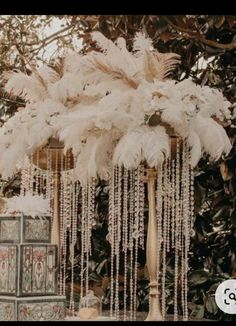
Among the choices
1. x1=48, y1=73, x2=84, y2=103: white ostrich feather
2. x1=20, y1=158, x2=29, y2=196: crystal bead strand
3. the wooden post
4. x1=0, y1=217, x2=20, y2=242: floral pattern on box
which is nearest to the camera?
x1=0, y1=217, x2=20, y2=242: floral pattern on box

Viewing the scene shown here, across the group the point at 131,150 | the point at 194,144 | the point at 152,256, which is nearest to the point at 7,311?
the point at 152,256

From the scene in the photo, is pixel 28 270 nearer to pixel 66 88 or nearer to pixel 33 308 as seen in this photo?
pixel 33 308

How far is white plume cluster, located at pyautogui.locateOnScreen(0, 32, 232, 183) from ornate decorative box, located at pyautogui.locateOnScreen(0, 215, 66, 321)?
374 mm

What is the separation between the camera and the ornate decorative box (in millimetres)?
3090

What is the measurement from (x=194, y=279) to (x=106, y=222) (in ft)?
2.16

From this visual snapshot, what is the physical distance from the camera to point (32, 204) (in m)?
3.23

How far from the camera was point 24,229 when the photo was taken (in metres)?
3.16

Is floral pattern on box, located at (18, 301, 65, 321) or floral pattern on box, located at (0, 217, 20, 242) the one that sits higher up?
floral pattern on box, located at (0, 217, 20, 242)

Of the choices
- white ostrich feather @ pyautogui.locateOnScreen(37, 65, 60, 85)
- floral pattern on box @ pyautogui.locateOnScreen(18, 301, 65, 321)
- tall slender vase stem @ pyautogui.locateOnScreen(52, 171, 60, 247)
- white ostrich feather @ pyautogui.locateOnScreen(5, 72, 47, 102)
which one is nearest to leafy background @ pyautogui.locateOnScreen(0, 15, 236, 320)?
white ostrich feather @ pyautogui.locateOnScreen(37, 65, 60, 85)

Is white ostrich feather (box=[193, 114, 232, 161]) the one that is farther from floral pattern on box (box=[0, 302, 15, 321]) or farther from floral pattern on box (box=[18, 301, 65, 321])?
floral pattern on box (box=[0, 302, 15, 321])

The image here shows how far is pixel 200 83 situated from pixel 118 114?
4.39ft

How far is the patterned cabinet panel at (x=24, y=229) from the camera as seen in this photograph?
10.4ft

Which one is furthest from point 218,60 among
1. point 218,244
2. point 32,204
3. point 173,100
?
point 32,204

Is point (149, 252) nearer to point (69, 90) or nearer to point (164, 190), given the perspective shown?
point (164, 190)
